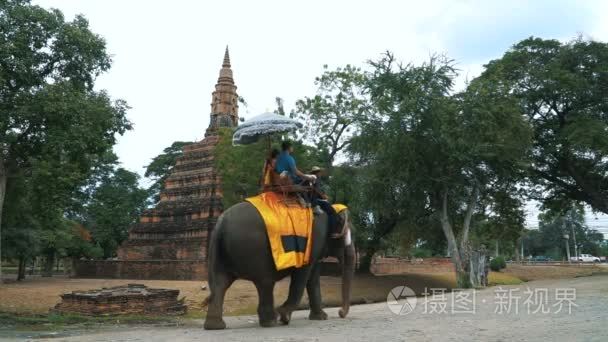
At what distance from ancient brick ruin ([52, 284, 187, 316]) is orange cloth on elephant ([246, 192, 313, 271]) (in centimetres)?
515

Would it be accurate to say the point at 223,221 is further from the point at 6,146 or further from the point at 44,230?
the point at 44,230

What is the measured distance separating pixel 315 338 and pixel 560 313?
4.99 metres

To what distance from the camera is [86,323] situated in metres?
10.5

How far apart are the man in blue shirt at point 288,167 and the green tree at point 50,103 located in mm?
9164

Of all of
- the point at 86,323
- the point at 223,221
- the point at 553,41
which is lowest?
the point at 86,323

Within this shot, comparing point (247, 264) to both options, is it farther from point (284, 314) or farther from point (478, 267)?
point (478, 267)

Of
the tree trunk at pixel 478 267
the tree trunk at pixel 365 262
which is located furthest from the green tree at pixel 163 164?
the tree trunk at pixel 478 267

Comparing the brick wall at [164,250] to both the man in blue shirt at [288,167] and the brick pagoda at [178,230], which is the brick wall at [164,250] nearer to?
the brick pagoda at [178,230]

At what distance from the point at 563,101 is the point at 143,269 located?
24.5m

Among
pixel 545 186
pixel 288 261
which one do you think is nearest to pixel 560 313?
pixel 288 261

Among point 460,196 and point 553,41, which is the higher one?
point 553,41

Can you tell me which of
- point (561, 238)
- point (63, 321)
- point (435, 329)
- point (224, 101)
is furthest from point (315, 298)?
point (561, 238)

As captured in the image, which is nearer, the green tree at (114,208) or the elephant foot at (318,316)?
the elephant foot at (318,316)

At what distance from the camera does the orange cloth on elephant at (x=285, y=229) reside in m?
8.43
